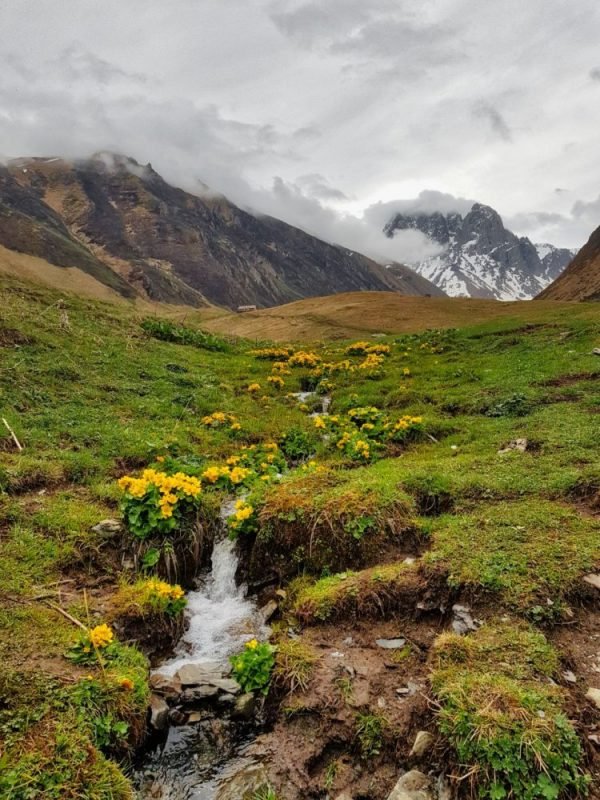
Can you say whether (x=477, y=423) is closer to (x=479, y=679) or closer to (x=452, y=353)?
(x=479, y=679)

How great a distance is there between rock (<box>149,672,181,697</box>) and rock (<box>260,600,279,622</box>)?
1822 mm

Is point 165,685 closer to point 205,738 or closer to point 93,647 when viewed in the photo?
point 205,738

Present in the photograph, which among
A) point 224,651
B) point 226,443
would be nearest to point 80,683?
point 224,651

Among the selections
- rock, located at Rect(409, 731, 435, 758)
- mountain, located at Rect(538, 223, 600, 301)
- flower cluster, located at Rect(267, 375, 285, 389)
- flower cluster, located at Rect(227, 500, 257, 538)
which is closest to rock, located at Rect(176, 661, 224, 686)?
flower cluster, located at Rect(227, 500, 257, 538)

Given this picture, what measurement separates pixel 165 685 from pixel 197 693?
45 cm

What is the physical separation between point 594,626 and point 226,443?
427 inches

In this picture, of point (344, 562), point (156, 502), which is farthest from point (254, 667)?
point (156, 502)

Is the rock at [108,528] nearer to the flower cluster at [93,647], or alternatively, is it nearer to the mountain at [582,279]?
the flower cluster at [93,647]

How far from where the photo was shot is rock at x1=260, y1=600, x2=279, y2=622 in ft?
26.8

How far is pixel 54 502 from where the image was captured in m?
10.0

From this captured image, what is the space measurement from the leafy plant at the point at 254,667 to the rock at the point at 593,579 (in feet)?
14.4

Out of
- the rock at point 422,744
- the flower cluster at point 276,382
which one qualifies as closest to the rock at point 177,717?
the rock at point 422,744

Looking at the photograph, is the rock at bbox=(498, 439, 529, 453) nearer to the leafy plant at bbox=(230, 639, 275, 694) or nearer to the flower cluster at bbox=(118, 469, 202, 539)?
the flower cluster at bbox=(118, 469, 202, 539)

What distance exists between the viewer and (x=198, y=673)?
269 inches
